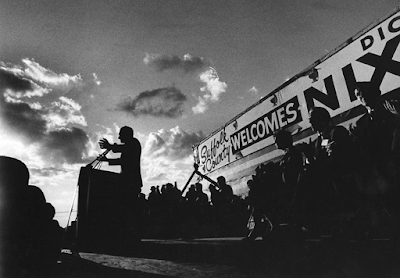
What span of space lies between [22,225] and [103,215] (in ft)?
8.43

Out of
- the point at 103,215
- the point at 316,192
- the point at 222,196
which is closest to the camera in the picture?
the point at 316,192

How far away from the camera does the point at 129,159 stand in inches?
169

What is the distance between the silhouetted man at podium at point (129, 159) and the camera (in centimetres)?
423

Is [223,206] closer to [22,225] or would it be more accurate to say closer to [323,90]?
[323,90]

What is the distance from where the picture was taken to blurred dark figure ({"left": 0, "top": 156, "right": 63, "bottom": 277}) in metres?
1.59

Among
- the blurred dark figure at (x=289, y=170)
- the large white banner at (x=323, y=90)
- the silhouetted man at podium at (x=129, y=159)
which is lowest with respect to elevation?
the blurred dark figure at (x=289, y=170)

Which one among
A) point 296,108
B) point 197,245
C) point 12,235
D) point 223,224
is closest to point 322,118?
point 197,245

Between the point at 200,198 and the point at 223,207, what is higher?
the point at 200,198

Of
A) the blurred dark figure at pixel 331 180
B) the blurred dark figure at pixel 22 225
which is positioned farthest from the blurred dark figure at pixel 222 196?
the blurred dark figure at pixel 22 225

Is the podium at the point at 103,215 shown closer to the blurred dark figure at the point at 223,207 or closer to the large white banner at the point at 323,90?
the blurred dark figure at the point at 223,207

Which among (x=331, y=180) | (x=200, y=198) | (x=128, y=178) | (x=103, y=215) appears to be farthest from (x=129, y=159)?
(x=200, y=198)

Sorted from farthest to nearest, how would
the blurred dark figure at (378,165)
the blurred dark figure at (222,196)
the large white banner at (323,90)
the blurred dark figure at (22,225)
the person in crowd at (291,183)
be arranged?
1. the blurred dark figure at (222,196)
2. the large white banner at (323,90)
3. the person in crowd at (291,183)
4. the blurred dark figure at (378,165)
5. the blurred dark figure at (22,225)

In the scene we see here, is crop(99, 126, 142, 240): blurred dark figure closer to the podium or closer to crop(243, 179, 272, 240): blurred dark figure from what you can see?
the podium

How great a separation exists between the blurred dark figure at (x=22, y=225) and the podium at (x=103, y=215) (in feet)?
7.10
